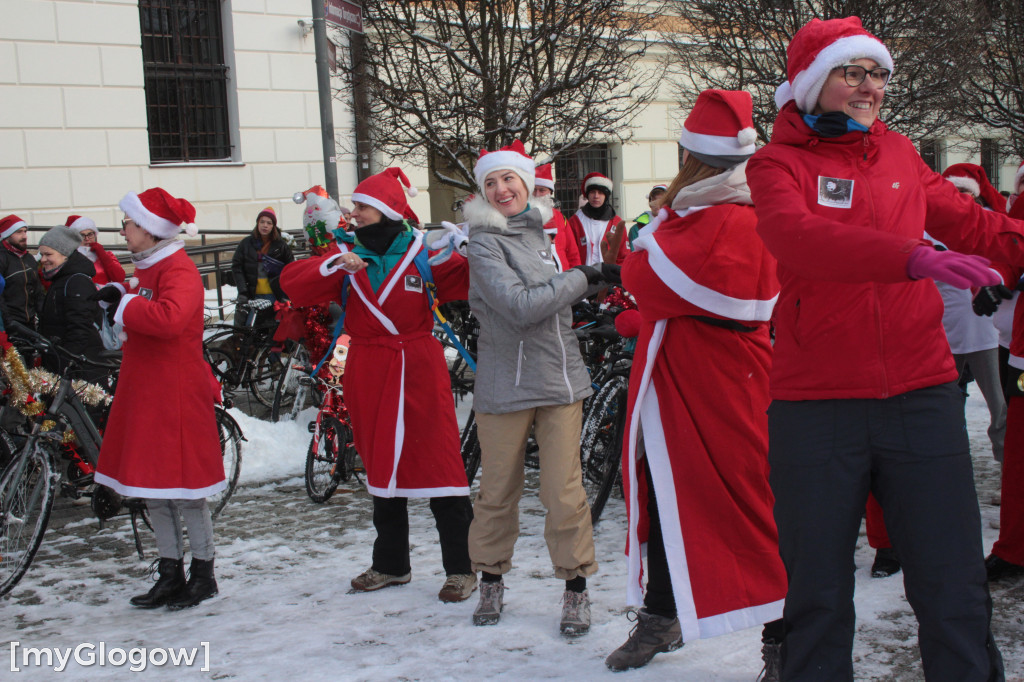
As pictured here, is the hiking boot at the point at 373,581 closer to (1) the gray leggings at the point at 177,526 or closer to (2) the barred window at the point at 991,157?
(1) the gray leggings at the point at 177,526

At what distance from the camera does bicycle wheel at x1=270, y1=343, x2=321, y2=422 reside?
8009 mm

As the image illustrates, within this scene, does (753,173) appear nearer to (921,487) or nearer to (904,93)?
(921,487)

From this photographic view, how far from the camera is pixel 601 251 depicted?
9.07m

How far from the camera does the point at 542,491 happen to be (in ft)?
13.3

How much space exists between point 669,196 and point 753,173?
783 millimetres

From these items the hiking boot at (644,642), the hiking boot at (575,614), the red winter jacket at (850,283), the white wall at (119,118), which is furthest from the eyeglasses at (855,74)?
the white wall at (119,118)

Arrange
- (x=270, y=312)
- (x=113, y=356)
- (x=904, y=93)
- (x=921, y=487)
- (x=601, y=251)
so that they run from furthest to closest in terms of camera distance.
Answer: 1. (x=904, y=93)
2. (x=270, y=312)
3. (x=601, y=251)
4. (x=113, y=356)
5. (x=921, y=487)

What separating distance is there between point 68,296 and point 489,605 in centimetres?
428

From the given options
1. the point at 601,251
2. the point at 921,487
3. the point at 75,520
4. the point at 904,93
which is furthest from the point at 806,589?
the point at 904,93

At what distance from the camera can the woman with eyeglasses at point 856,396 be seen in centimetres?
254

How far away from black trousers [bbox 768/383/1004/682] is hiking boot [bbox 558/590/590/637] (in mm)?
1352

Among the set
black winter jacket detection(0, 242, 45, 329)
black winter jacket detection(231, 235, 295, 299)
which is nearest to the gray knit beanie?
black winter jacket detection(0, 242, 45, 329)

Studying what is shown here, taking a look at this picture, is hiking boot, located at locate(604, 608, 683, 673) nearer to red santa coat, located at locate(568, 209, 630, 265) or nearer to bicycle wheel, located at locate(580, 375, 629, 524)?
bicycle wheel, located at locate(580, 375, 629, 524)

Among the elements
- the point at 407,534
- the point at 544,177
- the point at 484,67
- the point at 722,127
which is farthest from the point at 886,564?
the point at 484,67
